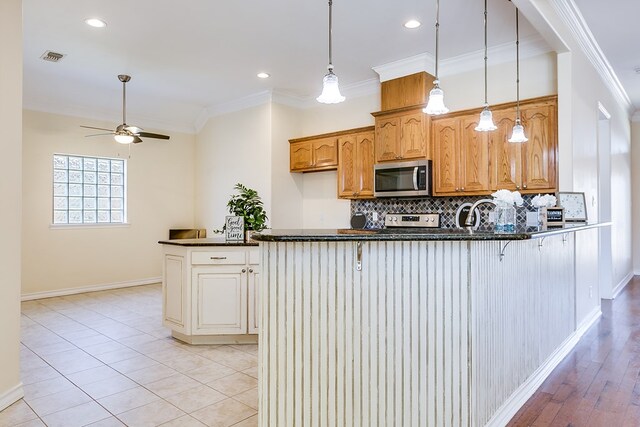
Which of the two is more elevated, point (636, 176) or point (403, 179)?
point (636, 176)

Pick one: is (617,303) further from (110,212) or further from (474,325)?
(110,212)

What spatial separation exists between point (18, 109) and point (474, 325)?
2893mm

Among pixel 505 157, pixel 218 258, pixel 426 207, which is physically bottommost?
pixel 218 258

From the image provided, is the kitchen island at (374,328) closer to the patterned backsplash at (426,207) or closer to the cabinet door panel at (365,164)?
the patterned backsplash at (426,207)

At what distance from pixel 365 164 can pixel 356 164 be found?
0.45ft

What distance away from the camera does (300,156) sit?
19.9ft

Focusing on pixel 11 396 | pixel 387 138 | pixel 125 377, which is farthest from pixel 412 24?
pixel 11 396

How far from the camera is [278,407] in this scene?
2023 millimetres

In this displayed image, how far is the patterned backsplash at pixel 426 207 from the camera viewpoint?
455 centimetres

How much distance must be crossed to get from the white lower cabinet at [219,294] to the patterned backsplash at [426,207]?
227 centimetres

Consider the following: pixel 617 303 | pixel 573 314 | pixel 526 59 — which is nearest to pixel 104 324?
pixel 573 314

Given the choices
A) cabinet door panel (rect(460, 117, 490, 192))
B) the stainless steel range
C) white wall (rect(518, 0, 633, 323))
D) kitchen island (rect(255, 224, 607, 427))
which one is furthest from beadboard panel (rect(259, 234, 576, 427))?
the stainless steel range

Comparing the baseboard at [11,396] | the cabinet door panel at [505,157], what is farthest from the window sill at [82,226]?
the cabinet door panel at [505,157]

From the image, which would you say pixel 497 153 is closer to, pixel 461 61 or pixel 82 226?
pixel 461 61
